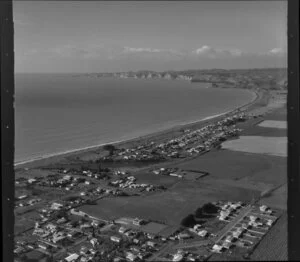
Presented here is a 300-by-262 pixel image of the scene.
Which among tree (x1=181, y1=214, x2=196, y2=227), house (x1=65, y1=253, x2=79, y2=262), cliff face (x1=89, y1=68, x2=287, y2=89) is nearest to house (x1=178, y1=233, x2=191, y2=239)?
tree (x1=181, y1=214, x2=196, y2=227)

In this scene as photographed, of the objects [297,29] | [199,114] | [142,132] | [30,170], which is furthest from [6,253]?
[199,114]

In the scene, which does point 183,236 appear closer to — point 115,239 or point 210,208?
point 115,239

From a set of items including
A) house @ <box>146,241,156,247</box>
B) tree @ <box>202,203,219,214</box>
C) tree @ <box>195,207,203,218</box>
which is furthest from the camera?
tree @ <box>202,203,219,214</box>

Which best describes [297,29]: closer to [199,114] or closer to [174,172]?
[174,172]

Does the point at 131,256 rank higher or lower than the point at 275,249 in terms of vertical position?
lower

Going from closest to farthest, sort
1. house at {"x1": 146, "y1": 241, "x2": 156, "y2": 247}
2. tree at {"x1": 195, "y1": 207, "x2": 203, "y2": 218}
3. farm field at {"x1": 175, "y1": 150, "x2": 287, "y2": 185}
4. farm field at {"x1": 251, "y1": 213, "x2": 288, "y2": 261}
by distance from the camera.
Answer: farm field at {"x1": 251, "y1": 213, "x2": 288, "y2": 261}, house at {"x1": 146, "y1": 241, "x2": 156, "y2": 247}, tree at {"x1": 195, "y1": 207, "x2": 203, "y2": 218}, farm field at {"x1": 175, "y1": 150, "x2": 287, "y2": 185}

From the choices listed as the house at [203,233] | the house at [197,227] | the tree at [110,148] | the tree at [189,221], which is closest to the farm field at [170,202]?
the tree at [189,221]

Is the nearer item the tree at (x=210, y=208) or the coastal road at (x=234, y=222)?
the coastal road at (x=234, y=222)

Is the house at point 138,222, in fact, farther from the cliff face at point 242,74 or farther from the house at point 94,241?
the cliff face at point 242,74

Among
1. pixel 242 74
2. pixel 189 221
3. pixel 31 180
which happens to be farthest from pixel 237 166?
pixel 242 74

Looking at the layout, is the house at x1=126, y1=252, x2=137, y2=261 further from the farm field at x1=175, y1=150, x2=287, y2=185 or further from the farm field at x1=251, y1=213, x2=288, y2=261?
the farm field at x1=175, y1=150, x2=287, y2=185

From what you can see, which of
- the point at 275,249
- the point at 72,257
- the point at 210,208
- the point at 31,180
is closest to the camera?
the point at 275,249
